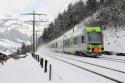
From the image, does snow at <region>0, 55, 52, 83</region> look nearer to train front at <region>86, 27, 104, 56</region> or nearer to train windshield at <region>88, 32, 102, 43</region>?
train front at <region>86, 27, 104, 56</region>

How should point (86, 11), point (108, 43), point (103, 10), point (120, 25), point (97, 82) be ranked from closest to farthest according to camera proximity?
1. point (97, 82)
2. point (108, 43)
3. point (120, 25)
4. point (103, 10)
5. point (86, 11)

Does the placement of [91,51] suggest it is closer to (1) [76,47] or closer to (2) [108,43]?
(1) [76,47]

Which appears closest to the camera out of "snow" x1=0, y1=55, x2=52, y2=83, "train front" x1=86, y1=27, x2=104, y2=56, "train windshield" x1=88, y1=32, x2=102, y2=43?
"snow" x1=0, y1=55, x2=52, y2=83

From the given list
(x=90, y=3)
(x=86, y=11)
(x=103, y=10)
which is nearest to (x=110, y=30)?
(x=103, y=10)

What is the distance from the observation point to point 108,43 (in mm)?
61531

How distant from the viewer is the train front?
41750mm

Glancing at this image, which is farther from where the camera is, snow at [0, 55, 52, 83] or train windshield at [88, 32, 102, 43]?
train windshield at [88, 32, 102, 43]

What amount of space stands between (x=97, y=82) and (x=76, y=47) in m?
32.7

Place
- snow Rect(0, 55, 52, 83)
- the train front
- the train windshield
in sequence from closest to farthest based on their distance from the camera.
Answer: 1. snow Rect(0, 55, 52, 83)
2. the train front
3. the train windshield

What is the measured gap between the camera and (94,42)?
4247 centimetres

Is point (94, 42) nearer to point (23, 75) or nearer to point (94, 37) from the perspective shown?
point (94, 37)

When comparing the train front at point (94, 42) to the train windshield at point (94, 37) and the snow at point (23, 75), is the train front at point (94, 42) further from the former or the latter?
the snow at point (23, 75)

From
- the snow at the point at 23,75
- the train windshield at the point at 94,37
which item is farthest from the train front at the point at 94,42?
the snow at the point at 23,75

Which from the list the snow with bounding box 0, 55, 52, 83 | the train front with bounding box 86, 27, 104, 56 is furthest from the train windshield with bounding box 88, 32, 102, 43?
the snow with bounding box 0, 55, 52, 83
